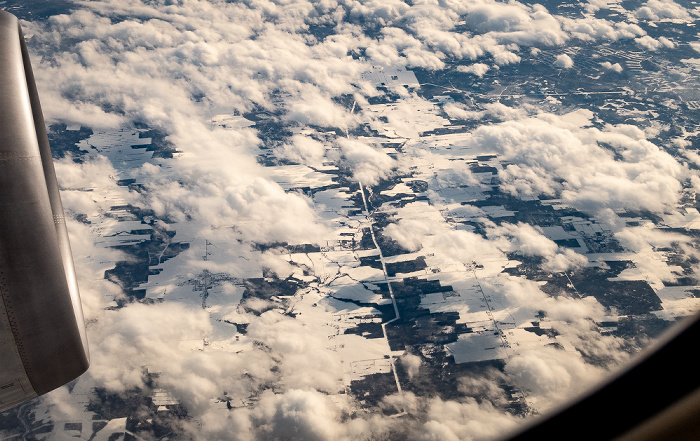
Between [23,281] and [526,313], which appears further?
[526,313]

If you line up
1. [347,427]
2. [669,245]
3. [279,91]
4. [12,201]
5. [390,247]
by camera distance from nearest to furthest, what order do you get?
[12,201], [347,427], [390,247], [669,245], [279,91]

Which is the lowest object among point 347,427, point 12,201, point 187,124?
point 347,427

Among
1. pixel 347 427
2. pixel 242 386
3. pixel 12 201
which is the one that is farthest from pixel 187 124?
pixel 12 201

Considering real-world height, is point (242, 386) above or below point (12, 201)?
below

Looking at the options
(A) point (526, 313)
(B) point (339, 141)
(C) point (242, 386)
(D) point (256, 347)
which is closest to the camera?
(C) point (242, 386)

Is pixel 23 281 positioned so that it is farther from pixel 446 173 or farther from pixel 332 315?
pixel 446 173

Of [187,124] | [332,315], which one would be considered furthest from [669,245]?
[187,124]
